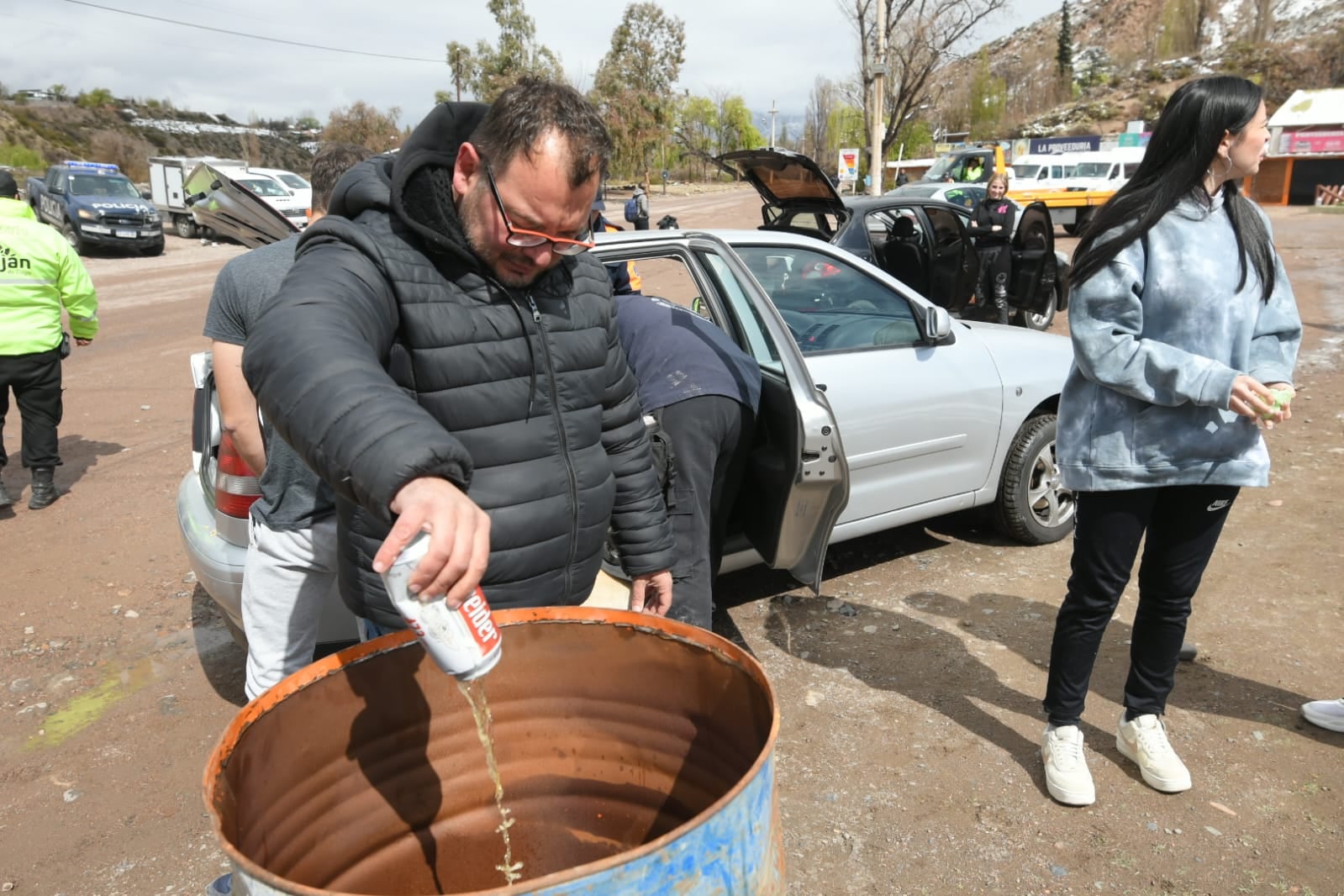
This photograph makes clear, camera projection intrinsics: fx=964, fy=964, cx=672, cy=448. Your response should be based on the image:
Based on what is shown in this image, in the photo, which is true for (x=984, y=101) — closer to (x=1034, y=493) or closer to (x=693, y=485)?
(x=1034, y=493)

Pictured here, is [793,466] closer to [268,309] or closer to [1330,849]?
[1330,849]

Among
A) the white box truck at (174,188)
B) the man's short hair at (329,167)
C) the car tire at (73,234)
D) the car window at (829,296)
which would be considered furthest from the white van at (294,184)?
the man's short hair at (329,167)

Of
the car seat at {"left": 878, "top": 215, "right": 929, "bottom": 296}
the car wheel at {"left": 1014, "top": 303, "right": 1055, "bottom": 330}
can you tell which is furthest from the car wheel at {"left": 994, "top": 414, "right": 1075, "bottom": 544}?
the car wheel at {"left": 1014, "top": 303, "right": 1055, "bottom": 330}

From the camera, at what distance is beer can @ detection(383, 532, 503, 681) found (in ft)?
3.77

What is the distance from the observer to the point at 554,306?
1814 mm

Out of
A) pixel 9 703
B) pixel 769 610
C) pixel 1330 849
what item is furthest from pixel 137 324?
pixel 1330 849

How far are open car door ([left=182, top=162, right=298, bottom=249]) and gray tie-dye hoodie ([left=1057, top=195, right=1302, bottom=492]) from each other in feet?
8.40

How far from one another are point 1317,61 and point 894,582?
64.8m

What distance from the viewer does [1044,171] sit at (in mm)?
27266

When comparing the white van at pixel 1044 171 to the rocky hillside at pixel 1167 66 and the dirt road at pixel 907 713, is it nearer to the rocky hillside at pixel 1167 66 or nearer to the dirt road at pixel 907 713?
the dirt road at pixel 907 713

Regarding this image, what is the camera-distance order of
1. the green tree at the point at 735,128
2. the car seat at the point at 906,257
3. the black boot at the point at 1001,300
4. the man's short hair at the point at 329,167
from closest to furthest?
1. the man's short hair at the point at 329,167
2. the car seat at the point at 906,257
3. the black boot at the point at 1001,300
4. the green tree at the point at 735,128

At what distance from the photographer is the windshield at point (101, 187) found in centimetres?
1992

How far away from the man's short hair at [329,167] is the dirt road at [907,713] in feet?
6.01

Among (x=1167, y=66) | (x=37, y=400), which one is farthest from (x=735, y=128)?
(x=37, y=400)
